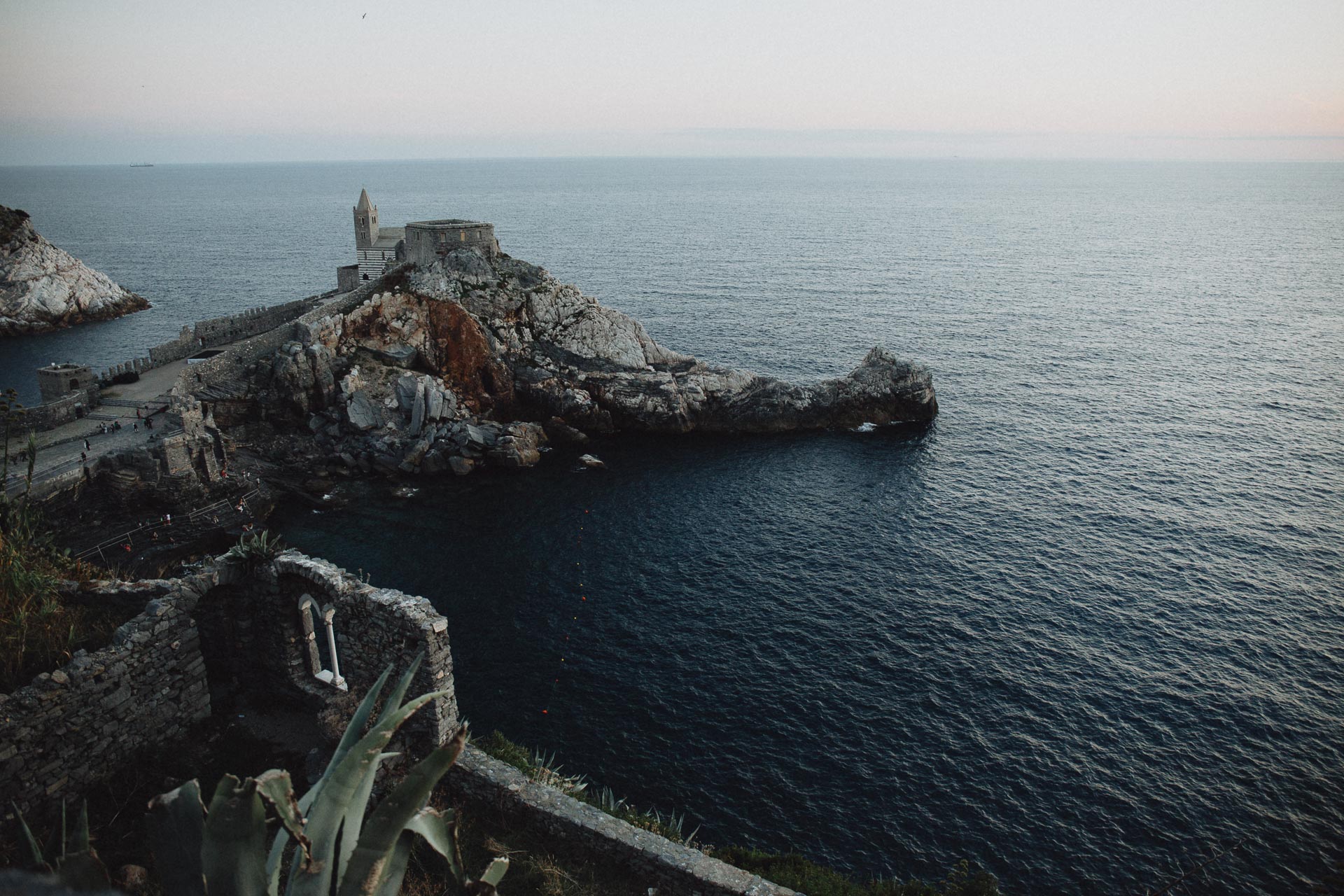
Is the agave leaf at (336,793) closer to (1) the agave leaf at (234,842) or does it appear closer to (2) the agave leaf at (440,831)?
(1) the agave leaf at (234,842)

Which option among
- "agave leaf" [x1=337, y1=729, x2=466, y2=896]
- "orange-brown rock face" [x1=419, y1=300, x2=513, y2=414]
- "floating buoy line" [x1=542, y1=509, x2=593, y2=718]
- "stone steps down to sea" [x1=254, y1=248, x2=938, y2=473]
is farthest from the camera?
"orange-brown rock face" [x1=419, y1=300, x2=513, y2=414]

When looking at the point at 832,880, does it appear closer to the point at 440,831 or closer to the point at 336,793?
the point at 440,831

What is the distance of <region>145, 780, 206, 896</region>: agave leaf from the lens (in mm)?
7520

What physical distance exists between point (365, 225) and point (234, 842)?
69.1m

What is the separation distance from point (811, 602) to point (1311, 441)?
41730 mm

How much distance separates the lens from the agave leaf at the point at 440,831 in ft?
28.4

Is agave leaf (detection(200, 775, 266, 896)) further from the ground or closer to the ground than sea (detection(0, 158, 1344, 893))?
further from the ground

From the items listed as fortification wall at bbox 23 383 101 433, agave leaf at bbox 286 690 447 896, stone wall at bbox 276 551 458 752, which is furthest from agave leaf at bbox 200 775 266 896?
fortification wall at bbox 23 383 101 433

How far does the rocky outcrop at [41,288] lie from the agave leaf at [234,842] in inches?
3962

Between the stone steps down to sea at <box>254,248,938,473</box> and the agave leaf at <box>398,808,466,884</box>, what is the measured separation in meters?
43.9

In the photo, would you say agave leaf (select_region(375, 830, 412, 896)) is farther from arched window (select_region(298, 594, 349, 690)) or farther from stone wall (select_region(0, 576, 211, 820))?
arched window (select_region(298, 594, 349, 690))

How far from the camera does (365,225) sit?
68.3m

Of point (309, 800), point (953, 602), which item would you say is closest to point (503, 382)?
point (953, 602)

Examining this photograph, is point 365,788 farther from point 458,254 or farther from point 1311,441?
point 1311,441
